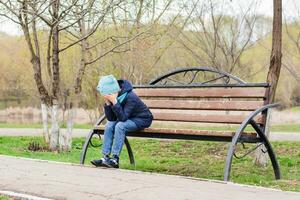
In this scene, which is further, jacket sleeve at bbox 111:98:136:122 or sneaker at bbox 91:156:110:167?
jacket sleeve at bbox 111:98:136:122

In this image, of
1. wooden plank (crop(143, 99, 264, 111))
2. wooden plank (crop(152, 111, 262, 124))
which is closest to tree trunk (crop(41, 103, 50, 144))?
wooden plank (crop(143, 99, 264, 111))

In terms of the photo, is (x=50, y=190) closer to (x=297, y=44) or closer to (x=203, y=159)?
(x=203, y=159)

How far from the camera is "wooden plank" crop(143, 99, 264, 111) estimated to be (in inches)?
265

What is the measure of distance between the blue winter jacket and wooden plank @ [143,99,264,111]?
0.55 meters

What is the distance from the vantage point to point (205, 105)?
7.08 metres

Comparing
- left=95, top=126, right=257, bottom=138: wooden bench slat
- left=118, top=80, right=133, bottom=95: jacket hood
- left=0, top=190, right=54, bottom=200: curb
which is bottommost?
left=0, top=190, right=54, bottom=200: curb

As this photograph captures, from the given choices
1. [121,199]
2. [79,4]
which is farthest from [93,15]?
[121,199]

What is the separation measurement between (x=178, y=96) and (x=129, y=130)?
3.27ft

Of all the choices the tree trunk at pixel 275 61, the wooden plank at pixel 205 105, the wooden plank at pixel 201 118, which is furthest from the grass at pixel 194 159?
the wooden plank at pixel 205 105

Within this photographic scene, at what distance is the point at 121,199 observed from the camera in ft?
15.1

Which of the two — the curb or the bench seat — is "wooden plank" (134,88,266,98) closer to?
the bench seat

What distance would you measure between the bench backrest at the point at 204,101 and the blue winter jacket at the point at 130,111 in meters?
0.54

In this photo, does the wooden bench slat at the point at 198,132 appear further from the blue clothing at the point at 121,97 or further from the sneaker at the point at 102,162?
the sneaker at the point at 102,162

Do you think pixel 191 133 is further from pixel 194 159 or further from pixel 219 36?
pixel 219 36
